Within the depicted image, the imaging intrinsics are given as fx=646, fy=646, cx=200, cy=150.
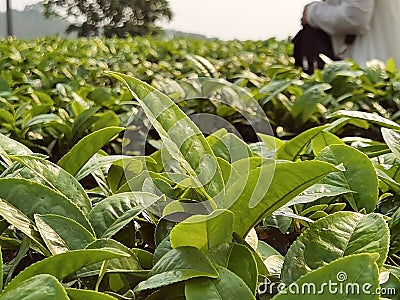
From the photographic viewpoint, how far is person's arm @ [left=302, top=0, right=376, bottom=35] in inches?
167

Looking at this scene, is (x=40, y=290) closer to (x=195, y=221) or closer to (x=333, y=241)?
(x=195, y=221)

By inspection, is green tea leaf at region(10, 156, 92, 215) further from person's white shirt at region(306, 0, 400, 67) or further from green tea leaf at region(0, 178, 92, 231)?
person's white shirt at region(306, 0, 400, 67)

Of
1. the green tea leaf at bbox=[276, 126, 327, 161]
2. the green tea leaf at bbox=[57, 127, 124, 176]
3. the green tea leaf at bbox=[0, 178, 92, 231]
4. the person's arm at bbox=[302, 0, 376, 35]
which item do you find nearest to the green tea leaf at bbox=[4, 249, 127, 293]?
the green tea leaf at bbox=[0, 178, 92, 231]

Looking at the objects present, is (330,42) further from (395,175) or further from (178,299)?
(178,299)

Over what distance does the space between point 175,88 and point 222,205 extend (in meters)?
1.02

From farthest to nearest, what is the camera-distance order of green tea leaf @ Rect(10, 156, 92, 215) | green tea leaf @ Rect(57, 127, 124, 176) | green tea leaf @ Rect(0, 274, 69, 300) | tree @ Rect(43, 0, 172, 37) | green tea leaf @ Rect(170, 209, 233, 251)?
tree @ Rect(43, 0, 172, 37), green tea leaf @ Rect(57, 127, 124, 176), green tea leaf @ Rect(10, 156, 92, 215), green tea leaf @ Rect(170, 209, 233, 251), green tea leaf @ Rect(0, 274, 69, 300)

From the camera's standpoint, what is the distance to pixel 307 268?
1.99ft

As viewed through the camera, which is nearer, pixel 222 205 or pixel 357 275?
pixel 357 275

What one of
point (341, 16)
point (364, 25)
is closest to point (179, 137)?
point (341, 16)

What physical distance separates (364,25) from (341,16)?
24 cm

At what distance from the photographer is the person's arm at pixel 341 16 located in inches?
167

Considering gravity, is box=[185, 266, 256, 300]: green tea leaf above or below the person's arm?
above

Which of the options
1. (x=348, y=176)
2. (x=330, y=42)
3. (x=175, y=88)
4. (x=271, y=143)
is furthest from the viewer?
(x=330, y=42)

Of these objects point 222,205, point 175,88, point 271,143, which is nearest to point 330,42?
point 175,88
